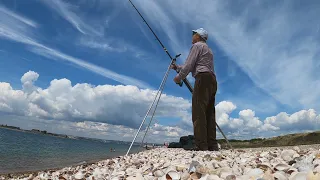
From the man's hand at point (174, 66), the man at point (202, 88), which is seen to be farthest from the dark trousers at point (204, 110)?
the man's hand at point (174, 66)

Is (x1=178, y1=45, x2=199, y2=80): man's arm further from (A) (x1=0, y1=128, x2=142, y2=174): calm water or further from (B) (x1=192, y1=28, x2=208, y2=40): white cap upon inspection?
(A) (x1=0, y1=128, x2=142, y2=174): calm water

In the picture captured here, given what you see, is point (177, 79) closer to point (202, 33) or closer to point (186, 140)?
point (202, 33)

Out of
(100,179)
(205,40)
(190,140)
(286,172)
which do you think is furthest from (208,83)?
(190,140)

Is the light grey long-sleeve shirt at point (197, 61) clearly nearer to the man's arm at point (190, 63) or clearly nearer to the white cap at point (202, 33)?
the man's arm at point (190, 63)

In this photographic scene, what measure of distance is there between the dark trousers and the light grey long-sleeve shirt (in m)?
0.21

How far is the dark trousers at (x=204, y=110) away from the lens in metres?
7.19

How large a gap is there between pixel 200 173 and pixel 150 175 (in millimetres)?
807

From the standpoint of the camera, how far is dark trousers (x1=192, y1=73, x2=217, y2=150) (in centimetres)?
719

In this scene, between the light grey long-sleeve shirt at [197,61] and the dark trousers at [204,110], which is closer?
the dark trousers at [204,110]

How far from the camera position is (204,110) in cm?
729

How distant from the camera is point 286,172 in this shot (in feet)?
8.93

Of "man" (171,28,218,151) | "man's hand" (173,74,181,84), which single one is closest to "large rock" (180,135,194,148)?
"man" (171,28,218,151)

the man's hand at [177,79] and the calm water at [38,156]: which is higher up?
the man's hand at [177,79]

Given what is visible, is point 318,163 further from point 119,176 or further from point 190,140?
point 190,140
